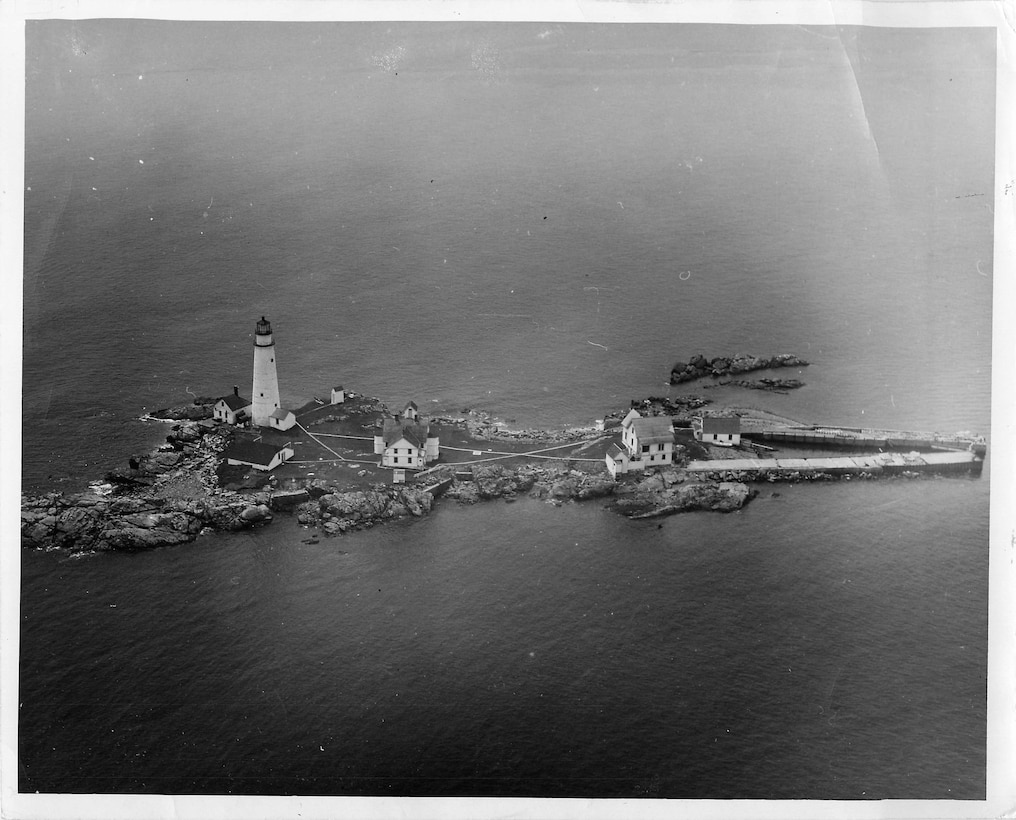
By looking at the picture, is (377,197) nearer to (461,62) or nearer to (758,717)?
(461,62)

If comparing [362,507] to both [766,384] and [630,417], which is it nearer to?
[630,417]

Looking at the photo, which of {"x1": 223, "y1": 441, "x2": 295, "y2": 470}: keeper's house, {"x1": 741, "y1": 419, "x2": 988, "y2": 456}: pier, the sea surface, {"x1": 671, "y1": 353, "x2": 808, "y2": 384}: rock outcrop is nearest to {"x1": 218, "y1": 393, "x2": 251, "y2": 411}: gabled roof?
the sea surface

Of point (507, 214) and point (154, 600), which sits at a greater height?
point (507, 214)

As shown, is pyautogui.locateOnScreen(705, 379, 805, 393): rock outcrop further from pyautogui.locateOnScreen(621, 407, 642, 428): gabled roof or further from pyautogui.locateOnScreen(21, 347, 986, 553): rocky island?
pyautogui.locateOnScreen(621, 407, 642, 428): gabled roof

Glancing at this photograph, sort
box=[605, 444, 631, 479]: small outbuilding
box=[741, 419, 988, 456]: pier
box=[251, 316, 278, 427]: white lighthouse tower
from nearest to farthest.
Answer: box=[741, 419, 988, 456]: pier, box=[605, 444, 631, 479]: small outbuilding, box=[251, 316, 278, 427]: white lighthouse tower

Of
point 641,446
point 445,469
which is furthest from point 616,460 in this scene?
point 445,469

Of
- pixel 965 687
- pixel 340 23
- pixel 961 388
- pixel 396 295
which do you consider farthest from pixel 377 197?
pixel 965 687
